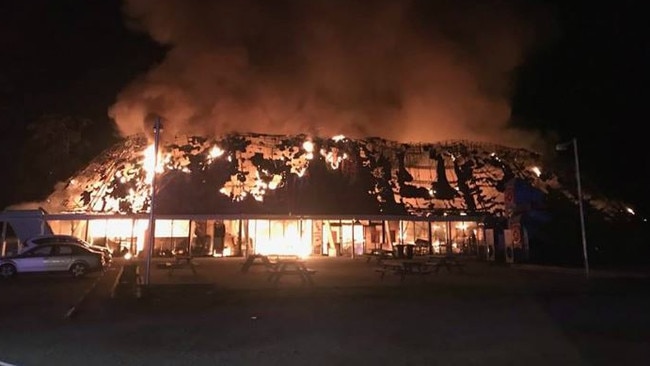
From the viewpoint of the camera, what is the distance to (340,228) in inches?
1422

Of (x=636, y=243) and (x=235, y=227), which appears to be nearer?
(x=636, y=243)

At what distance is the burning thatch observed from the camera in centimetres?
3600

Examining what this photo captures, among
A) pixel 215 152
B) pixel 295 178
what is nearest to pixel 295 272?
pixel 295 178

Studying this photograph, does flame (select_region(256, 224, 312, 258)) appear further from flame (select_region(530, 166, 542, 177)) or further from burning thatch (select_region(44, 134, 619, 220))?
flame (select_region(530, 166, 542, 177))

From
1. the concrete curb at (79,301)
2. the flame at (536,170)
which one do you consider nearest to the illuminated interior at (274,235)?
the flame at (536,170)

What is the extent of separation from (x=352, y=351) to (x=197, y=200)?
2942cm

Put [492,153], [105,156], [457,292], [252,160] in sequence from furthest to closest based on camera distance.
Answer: [492,153] < [105,156] < [252,160] < [457,292]

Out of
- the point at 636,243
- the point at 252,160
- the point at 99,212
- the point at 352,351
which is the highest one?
the point at 252,160

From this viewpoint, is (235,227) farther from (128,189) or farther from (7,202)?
(7,202)

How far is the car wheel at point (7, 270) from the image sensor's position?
2083cm

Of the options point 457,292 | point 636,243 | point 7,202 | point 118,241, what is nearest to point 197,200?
point 118,241

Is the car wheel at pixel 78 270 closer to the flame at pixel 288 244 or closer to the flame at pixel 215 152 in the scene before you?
the flame at pixel 288 244

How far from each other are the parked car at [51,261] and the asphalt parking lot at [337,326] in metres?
4.46

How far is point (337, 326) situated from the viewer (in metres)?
9.73
